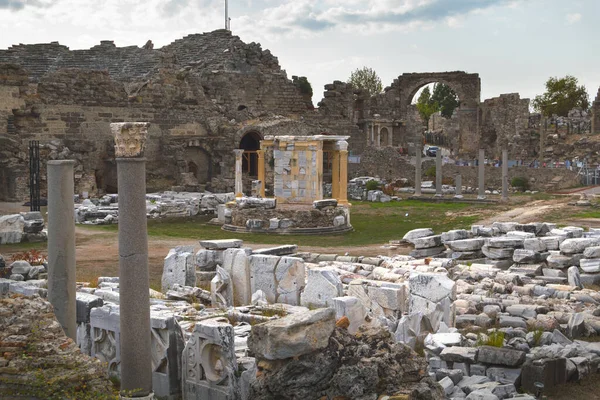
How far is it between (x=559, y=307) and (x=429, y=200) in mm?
17771

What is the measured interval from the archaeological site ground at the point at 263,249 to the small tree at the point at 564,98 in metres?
9.06

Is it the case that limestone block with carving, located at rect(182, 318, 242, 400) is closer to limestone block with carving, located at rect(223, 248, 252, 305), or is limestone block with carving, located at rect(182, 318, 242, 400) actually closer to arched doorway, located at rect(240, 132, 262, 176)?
limestone block with carving, located at rect(223, 248, 252, 305)

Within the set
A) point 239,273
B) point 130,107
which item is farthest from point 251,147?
point 239,273

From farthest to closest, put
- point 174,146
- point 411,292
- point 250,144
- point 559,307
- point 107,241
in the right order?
1. point 250,144
2. point 174,146
3. point 107,241
4. point 559,307
5. point 411,292

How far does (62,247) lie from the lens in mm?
9070

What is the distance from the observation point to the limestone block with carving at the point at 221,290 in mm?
11883

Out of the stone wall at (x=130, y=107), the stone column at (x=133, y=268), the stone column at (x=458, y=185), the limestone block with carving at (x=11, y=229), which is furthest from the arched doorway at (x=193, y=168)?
the stone column at (x=133, y=268)

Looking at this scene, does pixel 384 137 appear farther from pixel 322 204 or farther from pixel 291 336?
pixel 291 336

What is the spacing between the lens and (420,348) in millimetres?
9852

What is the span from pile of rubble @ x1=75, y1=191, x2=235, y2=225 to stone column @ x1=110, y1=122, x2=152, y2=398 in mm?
14924

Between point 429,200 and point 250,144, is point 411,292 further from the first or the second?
point 250,144

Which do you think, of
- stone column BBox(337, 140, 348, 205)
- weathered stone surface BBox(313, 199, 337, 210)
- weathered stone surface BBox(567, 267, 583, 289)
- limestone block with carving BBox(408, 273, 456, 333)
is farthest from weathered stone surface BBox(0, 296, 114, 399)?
stone column BBox(337, 140, 348, 205)

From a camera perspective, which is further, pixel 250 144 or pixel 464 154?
pixel 464 154

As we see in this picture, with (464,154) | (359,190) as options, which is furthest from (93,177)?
(464,154)
